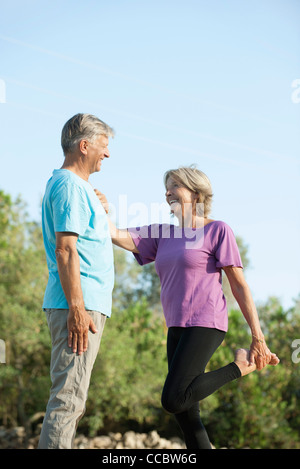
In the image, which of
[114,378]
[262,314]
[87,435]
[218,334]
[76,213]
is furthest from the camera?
[262,314]

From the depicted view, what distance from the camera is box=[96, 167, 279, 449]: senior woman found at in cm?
272

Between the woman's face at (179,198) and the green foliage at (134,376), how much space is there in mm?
5118

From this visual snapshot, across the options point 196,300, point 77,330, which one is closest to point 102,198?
point 196,300

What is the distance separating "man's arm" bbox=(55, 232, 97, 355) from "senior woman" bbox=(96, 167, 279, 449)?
1.97ft

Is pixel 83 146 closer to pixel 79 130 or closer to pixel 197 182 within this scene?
pixel 79 130

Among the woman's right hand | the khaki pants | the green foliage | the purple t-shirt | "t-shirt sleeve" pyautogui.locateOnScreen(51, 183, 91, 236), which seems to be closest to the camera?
the khaki pants

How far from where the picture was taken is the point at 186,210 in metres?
3.17

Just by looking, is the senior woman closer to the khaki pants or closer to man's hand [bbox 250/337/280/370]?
man's hand [bbox 250/337/280/370]

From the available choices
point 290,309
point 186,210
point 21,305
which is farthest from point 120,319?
point 186,210

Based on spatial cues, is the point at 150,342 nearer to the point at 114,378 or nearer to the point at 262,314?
the point at 114,378

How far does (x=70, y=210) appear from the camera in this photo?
248 centimetres

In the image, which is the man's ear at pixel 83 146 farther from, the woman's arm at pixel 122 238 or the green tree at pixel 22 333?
the green tree at pixel 22 333

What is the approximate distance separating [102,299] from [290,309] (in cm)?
719

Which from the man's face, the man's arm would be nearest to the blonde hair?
the man's face
